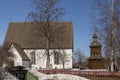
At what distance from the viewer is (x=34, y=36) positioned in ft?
220

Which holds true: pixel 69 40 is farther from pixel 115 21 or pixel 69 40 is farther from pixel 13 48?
pixel 115 21

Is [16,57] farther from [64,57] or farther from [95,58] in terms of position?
[95,58]

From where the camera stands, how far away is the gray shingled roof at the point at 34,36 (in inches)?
2574

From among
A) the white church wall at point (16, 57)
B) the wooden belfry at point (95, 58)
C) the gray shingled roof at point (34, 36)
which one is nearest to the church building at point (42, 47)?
the gray shingled roof at point (34, 36)

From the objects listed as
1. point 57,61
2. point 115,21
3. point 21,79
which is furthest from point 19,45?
point 21,79

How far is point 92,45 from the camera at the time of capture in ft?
205

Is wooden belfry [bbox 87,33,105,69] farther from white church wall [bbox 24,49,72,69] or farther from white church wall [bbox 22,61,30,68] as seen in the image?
white church wall [bbox 22,61,30,68]

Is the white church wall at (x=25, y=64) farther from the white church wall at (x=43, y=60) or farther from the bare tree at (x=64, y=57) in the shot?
the bare tree at (x=64, y=57)

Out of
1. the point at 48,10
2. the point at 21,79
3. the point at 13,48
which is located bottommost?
the point at 21,79

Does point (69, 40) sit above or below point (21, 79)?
above

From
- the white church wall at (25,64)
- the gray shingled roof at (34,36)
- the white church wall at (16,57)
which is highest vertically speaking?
the gray shingled roof at (34,36)

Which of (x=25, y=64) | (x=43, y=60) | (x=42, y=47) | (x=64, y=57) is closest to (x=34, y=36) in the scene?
(x=42, y=47)

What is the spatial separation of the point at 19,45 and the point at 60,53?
950 centimetres

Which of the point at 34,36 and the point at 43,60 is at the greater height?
the point at 34,36
